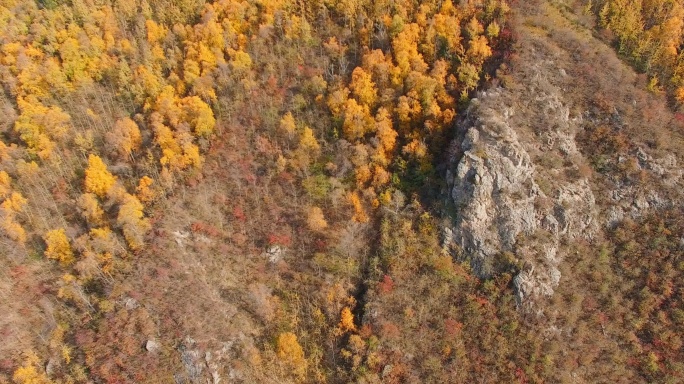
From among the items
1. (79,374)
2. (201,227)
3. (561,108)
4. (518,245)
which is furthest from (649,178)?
(79,374)

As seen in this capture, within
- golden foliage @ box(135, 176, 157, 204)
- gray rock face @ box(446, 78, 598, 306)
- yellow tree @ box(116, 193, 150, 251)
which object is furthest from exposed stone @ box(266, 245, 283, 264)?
gray rock face @ box(446, 78, 598, 306)

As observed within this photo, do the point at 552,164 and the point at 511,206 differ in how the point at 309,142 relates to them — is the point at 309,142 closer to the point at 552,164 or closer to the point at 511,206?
the point at 511,206

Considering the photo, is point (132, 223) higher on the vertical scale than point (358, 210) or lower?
higher

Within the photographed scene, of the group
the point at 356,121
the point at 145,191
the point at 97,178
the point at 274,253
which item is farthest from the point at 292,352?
the point at 97,178

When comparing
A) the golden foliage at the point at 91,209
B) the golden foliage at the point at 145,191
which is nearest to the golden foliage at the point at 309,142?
the golden foliage at the point at 145,191

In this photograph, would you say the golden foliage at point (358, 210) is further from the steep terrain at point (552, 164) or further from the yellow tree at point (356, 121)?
the steep terrain at point (552, 164)

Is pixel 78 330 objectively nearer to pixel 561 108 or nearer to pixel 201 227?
pixel 201 227

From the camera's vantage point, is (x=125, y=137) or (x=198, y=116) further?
(x=198, y=116)
